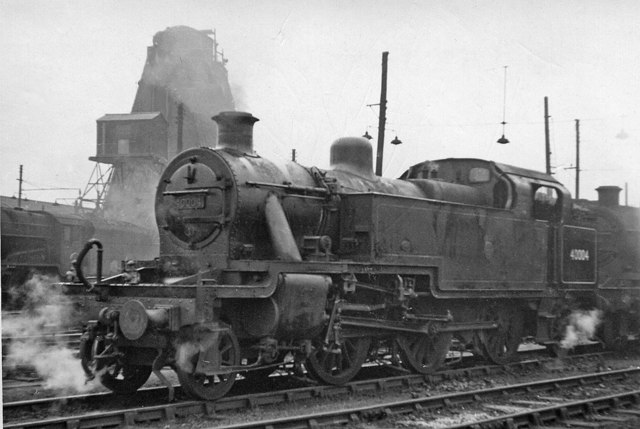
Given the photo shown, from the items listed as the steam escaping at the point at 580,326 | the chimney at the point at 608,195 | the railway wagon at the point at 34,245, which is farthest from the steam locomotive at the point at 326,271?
the railway wagon at the point at 34,245

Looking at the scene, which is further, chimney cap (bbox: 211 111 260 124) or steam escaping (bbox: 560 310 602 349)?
steam escaping (bbox: 560 310 602 349)

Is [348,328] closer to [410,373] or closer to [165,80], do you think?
[410,373]

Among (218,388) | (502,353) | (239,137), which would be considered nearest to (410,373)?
(502,353)

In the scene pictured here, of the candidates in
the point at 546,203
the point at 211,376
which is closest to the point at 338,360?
the point at 211,376

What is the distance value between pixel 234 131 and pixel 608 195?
12.0 m

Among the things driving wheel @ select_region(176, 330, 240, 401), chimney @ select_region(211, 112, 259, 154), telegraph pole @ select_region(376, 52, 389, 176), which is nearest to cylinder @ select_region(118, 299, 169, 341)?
driving wheel @ select_region(176, 330, 240, 401)

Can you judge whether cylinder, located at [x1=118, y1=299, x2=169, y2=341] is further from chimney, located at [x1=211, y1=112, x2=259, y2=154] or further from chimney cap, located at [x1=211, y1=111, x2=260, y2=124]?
chimney cap, located at [x1=211, y1=111, x2=260, y2=124]

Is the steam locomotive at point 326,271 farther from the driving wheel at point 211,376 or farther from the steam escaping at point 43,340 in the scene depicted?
the steam escaping at point 43,340

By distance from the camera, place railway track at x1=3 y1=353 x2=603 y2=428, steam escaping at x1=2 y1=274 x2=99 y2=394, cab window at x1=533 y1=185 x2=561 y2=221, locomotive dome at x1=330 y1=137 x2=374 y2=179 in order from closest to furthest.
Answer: railway track at x1=3 y1=353 x2=603 y2=428 → steam escaping at x1=2 y1=274 x2=99 y2=394 → locomotive dome at x1=330 y1=137 x2=374 y2=179 → cab window at x1=533 y1=185 x2=561 y2=221

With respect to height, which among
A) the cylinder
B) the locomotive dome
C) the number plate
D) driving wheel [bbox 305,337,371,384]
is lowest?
driving wheel [bbox 305,337,371,384]

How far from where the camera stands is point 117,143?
44.2 meters

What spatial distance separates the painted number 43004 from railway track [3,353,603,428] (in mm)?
4800

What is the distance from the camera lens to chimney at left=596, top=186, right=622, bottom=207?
59.5ft

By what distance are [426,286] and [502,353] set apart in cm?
266
